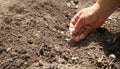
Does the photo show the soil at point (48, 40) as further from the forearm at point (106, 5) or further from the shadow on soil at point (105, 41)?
the forearm at point (106, 5)

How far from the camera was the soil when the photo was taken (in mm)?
1883

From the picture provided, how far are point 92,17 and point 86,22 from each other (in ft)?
0.20

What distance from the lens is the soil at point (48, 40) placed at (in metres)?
1.88

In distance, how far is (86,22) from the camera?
2146 millimetres

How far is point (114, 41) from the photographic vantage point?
2152mm

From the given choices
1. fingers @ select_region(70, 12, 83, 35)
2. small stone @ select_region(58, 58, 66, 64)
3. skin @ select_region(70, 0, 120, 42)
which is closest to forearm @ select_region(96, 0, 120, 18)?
skin @ select_region(70, 0, 120, 42)

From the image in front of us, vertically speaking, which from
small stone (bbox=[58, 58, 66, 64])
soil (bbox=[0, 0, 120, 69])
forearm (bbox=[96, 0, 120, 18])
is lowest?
small stone (bbox=[58, 58, 66, 64])

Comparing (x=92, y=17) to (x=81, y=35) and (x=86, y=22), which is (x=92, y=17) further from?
(x=81, y=35)

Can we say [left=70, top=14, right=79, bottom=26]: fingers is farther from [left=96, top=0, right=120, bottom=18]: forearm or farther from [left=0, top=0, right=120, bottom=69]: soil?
[left=96, top=0, right=120, bottom=18]: forearm

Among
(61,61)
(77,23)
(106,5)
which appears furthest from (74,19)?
(61,61)

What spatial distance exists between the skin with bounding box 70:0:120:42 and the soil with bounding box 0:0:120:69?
0.05 metres

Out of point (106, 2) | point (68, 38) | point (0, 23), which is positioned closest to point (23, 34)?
point (0, 23)

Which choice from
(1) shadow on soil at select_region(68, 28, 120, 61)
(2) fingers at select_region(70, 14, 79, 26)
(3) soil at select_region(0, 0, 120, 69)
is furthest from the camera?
(2) fingers at select_region(70, 14, 79, 26)

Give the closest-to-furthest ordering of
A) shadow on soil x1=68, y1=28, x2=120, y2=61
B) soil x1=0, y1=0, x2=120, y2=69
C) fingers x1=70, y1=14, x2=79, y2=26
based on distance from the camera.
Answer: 1. soil x1=0, y1=0, x2=120, y2=69
2. shadow on soil x1=68, y1=28, x2=120, y2=61
3. fingers x1=70, y1=14, x2=79, y2=26
